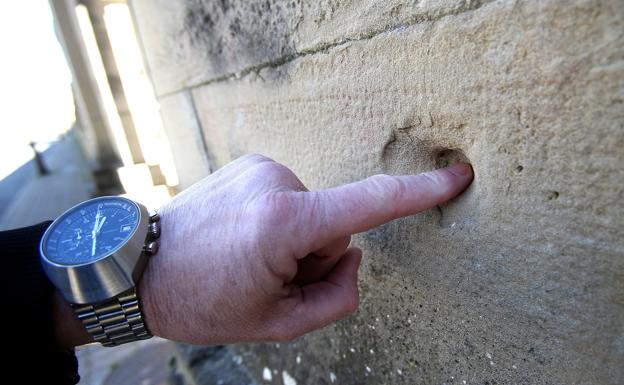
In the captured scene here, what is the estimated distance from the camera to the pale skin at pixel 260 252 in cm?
74

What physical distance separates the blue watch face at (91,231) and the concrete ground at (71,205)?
6.77 feet

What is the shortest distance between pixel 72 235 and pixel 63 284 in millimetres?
116

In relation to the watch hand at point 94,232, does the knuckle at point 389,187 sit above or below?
above

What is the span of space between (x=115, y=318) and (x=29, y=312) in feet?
0.58

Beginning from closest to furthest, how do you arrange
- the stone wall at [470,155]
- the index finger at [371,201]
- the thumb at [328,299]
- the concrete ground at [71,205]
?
1. the stone wall at [470,155]
2. the index finger at [371,201]
3. the thumb at [328,299]
4. the concrete ground at [71,205]

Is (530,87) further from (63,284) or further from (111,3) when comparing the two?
(111,3)

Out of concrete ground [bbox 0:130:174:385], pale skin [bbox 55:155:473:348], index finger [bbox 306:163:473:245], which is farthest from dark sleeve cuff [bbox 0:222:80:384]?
concrete ground [bbox 0:130:174:385]

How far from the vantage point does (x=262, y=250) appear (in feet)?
2.42

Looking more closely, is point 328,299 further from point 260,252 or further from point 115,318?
point 115,318

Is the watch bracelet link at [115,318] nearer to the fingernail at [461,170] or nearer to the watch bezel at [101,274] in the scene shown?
the watch bezel at [101,274]

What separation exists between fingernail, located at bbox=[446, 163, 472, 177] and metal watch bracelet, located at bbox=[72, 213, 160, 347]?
62cm

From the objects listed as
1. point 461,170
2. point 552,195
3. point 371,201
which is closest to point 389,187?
point 371,201

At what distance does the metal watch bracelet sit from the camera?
2.80 ft

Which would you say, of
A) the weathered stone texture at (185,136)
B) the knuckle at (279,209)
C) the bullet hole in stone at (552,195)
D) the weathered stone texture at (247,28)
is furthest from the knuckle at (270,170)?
the weathered stone texture at (185,136)
